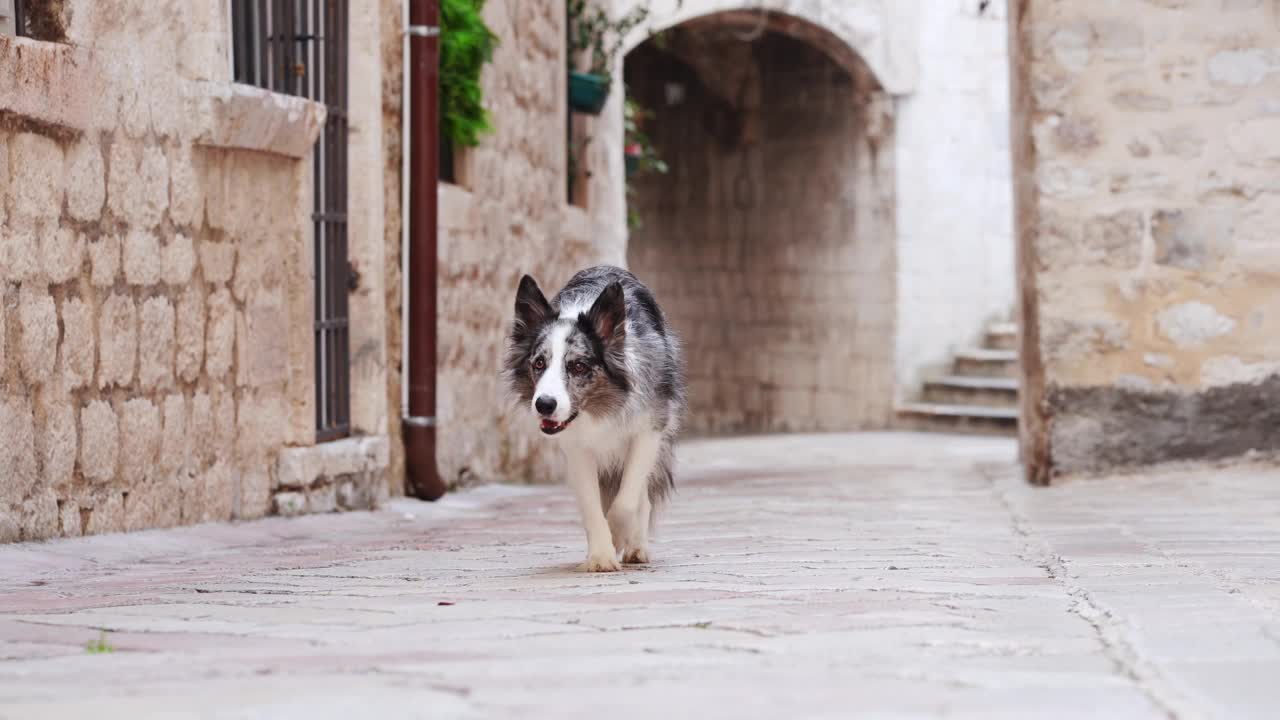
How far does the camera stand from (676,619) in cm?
346

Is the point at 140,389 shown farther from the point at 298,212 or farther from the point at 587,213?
the point at 587,213

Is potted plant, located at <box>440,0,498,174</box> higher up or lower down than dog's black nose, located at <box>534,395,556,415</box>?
higher up

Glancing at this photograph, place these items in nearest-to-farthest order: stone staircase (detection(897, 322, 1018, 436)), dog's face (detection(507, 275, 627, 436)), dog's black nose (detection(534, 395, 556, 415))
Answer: dog's black nose (detection(534, 395, 556, 415)) < dog's face (detection(507, 275, 627, 436)) < stone staircase (detection(897, 322, 1018, 436))

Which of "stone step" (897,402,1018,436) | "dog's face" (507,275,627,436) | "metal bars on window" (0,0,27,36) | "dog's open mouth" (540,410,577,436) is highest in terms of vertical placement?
"metal bars on window" (0,0,27,36)

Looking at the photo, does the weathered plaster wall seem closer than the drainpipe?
No

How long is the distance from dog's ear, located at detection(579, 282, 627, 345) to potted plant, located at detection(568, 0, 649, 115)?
238 inches

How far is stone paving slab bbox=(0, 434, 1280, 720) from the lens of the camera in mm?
2654

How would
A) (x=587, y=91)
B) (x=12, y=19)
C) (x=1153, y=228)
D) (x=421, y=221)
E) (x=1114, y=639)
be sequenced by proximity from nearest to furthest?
(x=1114, y=639), (x=12, y=19), (x=421, y=221), (x=1153, y=228), (x=587, y=91)

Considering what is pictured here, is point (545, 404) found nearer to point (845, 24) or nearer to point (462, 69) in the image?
point (462, 69)

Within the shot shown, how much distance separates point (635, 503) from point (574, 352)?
51cm

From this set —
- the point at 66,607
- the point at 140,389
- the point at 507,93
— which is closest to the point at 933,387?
the point at 507,93

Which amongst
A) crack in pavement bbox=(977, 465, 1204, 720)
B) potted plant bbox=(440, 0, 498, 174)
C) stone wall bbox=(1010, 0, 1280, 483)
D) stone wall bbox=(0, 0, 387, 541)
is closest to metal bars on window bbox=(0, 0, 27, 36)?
stone wall bbox=(0, 0, 387, 541)

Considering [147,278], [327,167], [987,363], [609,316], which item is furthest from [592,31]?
[609,316]

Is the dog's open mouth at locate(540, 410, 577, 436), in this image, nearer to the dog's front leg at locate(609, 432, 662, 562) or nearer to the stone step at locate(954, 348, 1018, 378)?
the dog's front leg at locate(609, 432, 662, 562)
